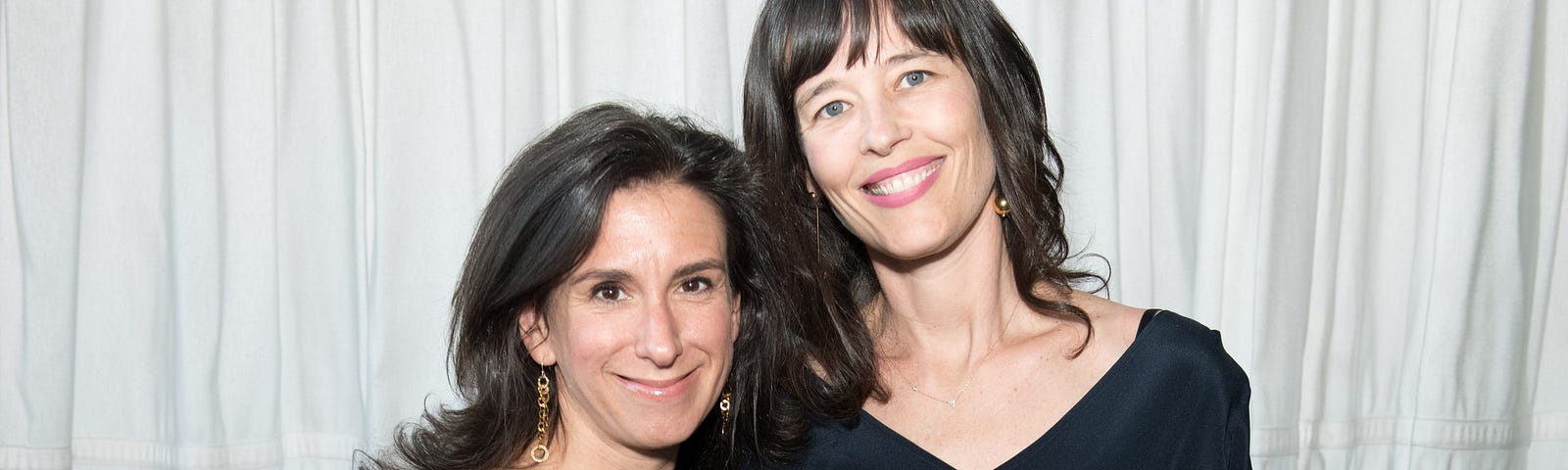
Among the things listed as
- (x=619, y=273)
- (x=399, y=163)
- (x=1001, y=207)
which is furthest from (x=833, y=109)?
(x=399, y=163)

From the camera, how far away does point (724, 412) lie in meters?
1.92

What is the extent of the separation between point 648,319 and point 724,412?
13.1 inches

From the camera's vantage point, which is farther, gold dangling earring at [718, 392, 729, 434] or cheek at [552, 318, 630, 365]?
gold dangling earring at [718, 392, 729, 434]

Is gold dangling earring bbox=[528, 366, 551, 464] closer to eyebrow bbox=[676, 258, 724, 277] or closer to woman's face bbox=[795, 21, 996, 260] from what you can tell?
eyebrow bbox=[676, 258, 724, 277]

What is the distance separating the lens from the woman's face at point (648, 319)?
1642mm

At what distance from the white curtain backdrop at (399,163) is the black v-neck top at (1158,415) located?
0.85 m

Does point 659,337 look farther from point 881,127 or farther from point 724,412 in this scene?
point 881,127

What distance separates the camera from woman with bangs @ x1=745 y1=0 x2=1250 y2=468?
1.84 meters

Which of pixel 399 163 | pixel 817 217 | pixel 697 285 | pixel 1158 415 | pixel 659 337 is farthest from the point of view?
pixel 399 163

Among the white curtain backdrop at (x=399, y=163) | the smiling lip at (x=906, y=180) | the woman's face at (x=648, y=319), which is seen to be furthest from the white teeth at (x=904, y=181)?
the white curtain backdrop at (x=399, y=163)

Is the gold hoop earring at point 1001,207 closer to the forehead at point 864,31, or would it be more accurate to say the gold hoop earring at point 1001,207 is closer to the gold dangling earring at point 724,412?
the forehead at point 864,31

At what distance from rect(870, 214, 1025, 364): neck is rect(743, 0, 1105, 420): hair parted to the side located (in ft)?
0.14

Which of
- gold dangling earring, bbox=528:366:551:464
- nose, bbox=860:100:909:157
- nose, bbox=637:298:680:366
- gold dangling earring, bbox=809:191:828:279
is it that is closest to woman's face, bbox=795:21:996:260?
nose, bbox=860:100:909:157

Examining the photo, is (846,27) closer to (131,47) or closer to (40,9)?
(131,47)
